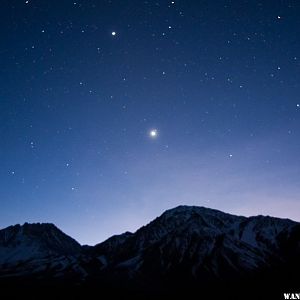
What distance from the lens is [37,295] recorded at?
189 metres

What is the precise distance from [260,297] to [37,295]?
12052 centimetres

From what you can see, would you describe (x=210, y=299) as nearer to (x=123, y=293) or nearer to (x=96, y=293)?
(x=123, y=293)

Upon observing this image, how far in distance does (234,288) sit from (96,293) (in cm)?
7948

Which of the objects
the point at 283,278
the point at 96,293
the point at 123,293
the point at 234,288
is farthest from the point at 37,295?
the point at 283,278

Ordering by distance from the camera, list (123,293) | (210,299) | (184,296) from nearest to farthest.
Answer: (210,299) < (184,296) < (123,293)

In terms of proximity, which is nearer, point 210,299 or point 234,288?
point 210,299

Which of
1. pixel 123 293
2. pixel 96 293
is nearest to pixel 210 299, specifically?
pixel 123 293

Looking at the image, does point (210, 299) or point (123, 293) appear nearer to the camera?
point (210, 299)

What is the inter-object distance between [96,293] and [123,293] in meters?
15.7

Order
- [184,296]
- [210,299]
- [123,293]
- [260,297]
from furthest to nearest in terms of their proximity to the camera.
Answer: [123,293] → [184,296] → [210,299] → [260,297]

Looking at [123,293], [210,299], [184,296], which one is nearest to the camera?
[210,299]

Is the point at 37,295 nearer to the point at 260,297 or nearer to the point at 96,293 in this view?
the point at 96,293

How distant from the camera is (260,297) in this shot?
15288 centimetres

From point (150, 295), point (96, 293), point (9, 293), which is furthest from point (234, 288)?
point (9, 293)
